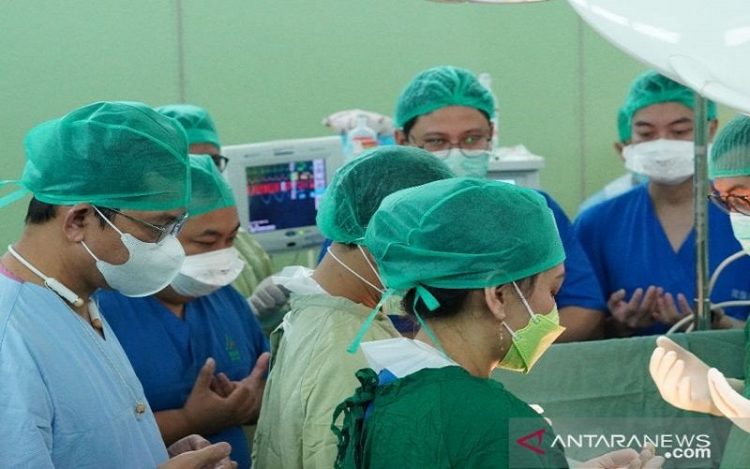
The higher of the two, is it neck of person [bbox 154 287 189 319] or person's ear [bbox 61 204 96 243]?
person's ear [bbox 61 204 96 243]

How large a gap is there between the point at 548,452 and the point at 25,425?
0.69 metres

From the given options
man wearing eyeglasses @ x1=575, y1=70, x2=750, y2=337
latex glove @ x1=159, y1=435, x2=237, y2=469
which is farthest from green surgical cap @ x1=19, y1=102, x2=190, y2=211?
man wearing eyeglasses @ x1=575, y1=70, x2=750, y2=337

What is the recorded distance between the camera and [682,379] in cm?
182

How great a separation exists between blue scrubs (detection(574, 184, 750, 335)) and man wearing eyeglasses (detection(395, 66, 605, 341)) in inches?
5.2

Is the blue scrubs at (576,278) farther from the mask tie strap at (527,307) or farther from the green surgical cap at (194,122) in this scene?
the mask tie strap at (527,307)

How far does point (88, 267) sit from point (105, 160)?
0.16 m

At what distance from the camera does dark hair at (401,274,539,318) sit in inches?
51.7

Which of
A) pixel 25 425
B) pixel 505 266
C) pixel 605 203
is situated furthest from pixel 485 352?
pixel 605 203

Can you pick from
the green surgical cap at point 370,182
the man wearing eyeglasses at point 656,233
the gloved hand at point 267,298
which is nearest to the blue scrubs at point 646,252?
the man wearing eyeglasses at point 656,233

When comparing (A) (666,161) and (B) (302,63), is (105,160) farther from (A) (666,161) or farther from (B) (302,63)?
(B) (302,63)

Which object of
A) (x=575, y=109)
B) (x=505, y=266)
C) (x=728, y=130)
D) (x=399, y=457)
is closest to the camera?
(x=399, y=457)

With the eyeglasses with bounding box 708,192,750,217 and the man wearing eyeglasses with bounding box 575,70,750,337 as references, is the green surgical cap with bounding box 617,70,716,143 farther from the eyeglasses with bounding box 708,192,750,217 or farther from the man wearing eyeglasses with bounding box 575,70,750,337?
the eyeglasses with bounding box 708,192,750,217

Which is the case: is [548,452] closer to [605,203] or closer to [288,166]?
[605,203]

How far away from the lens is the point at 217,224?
2.20m
